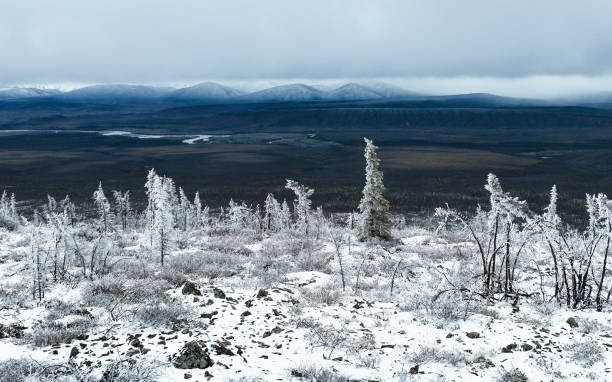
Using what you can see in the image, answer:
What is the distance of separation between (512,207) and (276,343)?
5929 millimetres

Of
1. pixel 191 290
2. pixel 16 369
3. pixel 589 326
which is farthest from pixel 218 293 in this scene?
pixel 589 326

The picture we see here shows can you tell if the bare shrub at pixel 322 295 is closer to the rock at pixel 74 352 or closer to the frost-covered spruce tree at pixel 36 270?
the rock at pixel 74 352

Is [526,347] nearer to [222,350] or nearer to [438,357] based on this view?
[438,357]

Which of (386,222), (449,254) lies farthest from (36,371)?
(386,222)

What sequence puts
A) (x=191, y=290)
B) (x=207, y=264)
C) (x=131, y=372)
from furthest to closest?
(x=207, y=264) → (x=191, y=290) → (x=131, y=372)

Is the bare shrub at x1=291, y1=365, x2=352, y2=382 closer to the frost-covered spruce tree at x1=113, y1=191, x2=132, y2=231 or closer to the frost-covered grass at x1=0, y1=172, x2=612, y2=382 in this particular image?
the frost-covered grass at x1=0, y1=172, x2=612, y2=382

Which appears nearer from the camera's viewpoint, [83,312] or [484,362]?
[484,362]

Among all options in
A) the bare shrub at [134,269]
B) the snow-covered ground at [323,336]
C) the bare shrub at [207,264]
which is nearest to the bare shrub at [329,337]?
the snow-covered ground at [323,336]

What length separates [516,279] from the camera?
12094 millimetres

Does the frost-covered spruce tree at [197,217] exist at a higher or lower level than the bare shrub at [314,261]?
lower

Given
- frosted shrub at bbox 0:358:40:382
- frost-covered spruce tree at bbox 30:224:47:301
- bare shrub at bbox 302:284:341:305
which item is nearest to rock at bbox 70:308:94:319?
frost-covered spruce tree at bbox 30:224:47:301

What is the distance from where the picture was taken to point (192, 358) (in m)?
7.02

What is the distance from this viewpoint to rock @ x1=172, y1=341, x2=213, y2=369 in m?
6.95

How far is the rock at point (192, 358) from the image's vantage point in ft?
22.8
